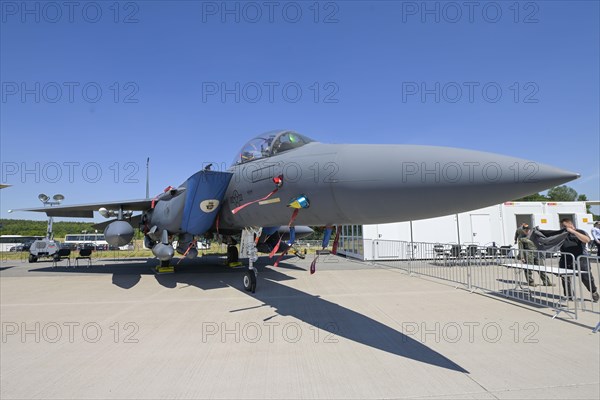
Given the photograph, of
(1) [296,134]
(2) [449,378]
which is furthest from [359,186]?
(1) [296,134]

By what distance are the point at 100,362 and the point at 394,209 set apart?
3.29m

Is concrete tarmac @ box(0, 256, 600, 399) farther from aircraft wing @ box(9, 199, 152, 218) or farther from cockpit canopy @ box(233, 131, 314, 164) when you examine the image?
aircraft wing @ box(9, 199, 152, 218)

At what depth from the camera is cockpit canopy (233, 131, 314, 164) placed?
5.02 metres

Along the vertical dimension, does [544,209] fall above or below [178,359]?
above

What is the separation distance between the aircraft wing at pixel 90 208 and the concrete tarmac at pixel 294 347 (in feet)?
13.3

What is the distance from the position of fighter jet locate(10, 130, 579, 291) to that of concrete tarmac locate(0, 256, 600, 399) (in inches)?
51.4

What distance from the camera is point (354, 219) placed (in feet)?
11.8

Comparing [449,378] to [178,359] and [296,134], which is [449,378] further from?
[296,134]

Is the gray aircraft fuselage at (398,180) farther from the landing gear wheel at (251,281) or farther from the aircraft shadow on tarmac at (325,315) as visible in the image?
the landing gear wheel at (251,281)

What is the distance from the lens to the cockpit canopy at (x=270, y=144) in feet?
16.5

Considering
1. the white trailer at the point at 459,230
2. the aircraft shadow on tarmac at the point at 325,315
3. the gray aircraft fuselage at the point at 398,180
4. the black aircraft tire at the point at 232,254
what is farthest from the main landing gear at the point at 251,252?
the white trailer at the point at 459,230

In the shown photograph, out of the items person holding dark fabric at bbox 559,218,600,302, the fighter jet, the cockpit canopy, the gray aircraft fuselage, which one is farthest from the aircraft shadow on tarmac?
person holding dark fabric at bbox 559,218,600,302

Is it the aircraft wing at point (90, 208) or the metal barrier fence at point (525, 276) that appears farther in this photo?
the aircraft wing at point (90, 208)

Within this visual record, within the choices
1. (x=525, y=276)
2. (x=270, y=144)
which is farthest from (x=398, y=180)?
(x=525, y=276)
